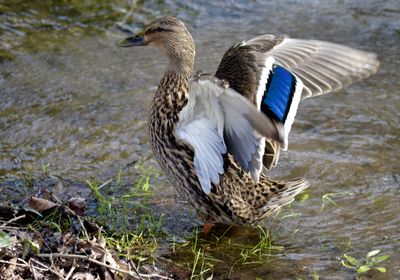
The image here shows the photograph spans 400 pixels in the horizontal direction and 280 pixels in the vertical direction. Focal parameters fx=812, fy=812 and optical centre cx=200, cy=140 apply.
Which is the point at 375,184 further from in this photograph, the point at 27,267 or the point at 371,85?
the point at 27,267

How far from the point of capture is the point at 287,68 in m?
5.31

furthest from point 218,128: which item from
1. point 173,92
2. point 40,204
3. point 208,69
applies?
point 208,69

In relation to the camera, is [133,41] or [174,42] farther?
[133,41]

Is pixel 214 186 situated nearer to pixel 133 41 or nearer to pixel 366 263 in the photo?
pixel 366 263

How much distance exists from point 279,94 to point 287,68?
58 centimetres

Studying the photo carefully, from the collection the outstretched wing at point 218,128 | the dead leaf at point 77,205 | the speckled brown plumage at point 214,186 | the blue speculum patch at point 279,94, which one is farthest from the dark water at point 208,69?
the blue speculum patch at point 279,94

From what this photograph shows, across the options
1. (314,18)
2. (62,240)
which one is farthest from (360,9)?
(62,240)

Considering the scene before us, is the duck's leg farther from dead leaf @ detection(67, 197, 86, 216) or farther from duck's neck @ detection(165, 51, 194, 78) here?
duck's neck @ detection(165, 51, 194, 78)

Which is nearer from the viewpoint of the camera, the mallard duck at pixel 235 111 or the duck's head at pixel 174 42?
the mallard duck at pixel 235 111

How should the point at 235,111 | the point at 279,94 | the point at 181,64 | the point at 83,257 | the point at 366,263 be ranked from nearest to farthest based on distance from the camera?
the point at 83,257
the point at 235,111
the point at 366,263
the point at 279,94
the point at 181,64

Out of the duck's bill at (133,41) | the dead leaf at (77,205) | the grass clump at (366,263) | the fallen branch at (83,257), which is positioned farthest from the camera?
the duck's bill at (133,41)

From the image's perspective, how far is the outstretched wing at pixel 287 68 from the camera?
15.8ft

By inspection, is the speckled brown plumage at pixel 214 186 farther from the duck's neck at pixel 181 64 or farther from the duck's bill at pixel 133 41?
the duck's bill at pixel 133 41

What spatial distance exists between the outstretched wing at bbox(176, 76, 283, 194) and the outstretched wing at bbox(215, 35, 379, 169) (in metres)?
0.25
